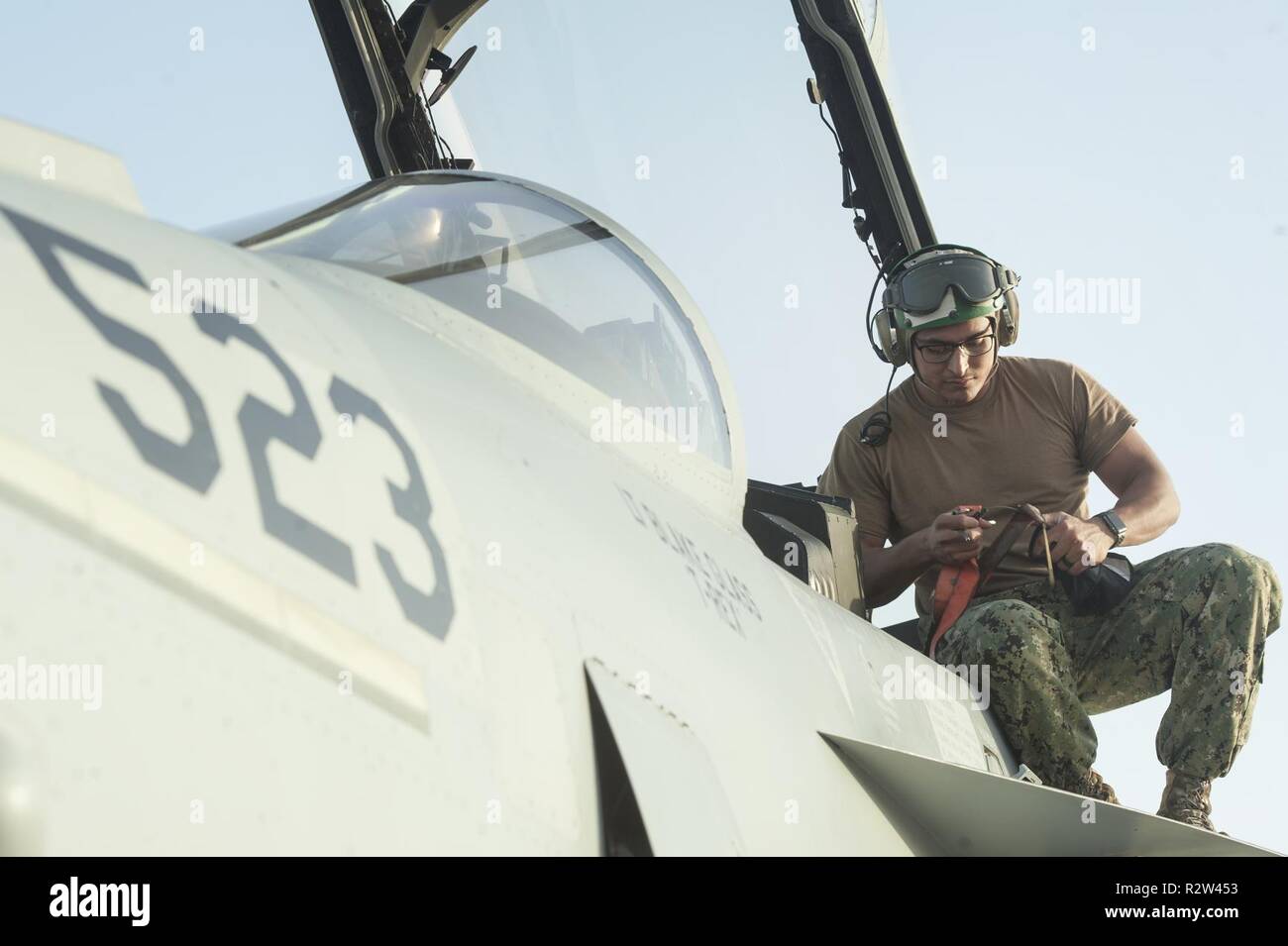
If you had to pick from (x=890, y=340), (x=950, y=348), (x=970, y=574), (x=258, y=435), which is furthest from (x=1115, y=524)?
(x=258, y=435)

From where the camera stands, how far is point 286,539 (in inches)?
44.7

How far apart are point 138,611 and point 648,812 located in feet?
2.12

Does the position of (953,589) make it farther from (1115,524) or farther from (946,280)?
(946,280)

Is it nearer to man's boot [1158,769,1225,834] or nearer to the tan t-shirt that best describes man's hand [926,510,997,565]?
the tan t-shirt

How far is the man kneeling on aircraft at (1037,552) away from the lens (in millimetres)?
3623

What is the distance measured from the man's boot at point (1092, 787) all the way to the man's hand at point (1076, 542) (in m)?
0.69

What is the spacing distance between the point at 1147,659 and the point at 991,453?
0.93 m

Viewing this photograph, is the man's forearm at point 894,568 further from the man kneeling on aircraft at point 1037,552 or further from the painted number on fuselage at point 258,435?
the painted number on fuselage at point 258,435

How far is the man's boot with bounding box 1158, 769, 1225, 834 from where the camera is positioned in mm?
3604

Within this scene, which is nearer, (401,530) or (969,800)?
(401,530)

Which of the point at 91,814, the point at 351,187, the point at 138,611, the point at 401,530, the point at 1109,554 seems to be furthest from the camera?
the point at 1109,554
